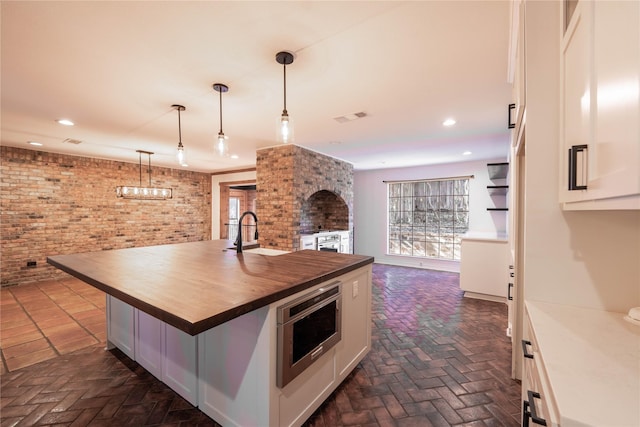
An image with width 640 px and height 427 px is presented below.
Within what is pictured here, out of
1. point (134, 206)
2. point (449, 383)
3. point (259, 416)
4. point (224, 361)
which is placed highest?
point (134, 206)

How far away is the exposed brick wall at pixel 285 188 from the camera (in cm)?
444

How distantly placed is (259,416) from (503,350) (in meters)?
2.45

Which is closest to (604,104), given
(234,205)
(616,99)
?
(616,99)

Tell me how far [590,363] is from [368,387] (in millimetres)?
1630

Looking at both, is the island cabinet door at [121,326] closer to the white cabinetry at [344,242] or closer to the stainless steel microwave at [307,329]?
the stainless steel microwave at [307,329]

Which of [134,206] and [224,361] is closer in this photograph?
[224,361]

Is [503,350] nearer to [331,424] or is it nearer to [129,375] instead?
[331,424]

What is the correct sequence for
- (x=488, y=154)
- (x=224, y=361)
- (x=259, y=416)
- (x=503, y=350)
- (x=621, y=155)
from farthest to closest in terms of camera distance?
1. (x=488, y=154)
2. (x=503, y=350)
3. (x=224, y=361)
4. (x=259, y=416)
5. (x=621, y=155)

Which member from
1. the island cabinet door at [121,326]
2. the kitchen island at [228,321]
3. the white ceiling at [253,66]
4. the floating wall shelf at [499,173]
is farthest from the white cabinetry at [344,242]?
the island cabinet door at [121,326]

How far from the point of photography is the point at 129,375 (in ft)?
7.29

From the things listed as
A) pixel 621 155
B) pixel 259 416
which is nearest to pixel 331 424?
pixel 259 416

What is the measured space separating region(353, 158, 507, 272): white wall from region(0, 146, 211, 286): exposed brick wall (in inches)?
192

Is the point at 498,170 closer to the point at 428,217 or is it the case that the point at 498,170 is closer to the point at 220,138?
the point at 428,217

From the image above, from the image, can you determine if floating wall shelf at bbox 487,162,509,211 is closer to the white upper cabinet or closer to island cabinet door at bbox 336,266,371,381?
island cabinet door at bbox 336,266,371,381
